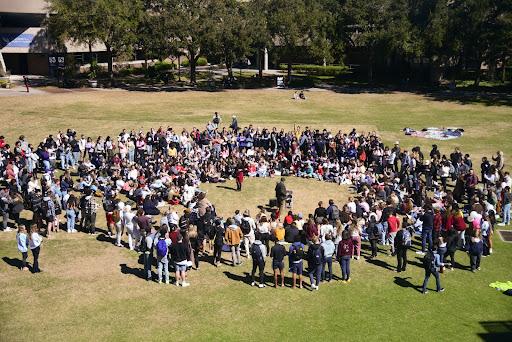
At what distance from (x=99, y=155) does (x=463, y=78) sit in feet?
175

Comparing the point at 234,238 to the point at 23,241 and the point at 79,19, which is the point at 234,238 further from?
the point at 79,19

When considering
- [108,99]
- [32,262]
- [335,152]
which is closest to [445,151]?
[335,152]

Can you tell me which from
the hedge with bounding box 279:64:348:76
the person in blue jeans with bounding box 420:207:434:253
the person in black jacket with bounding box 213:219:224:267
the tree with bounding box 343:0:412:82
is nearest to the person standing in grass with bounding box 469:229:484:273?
the person in blue jeans with bounding box 420:207:434:253

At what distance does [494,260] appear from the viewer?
56.6 feet

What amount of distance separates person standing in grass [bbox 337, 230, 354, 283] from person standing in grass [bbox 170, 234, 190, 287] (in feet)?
15.2

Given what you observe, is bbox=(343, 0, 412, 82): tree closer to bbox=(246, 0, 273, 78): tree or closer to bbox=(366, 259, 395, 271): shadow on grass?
bbox=(246, 0, 273, 78): tree

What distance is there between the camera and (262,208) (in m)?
21.8

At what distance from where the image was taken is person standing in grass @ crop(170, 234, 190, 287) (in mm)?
15086

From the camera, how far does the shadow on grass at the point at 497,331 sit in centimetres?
1275

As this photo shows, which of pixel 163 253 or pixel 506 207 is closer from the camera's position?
pixel 163 253

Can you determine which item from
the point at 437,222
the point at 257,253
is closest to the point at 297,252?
the point at 257,253

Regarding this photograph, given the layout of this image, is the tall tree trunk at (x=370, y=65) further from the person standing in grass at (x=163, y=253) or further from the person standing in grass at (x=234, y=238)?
the person standing in grass at (x=163, y=253)

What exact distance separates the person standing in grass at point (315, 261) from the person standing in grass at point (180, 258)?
12.1ft

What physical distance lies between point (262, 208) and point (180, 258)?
7230 millimetres
